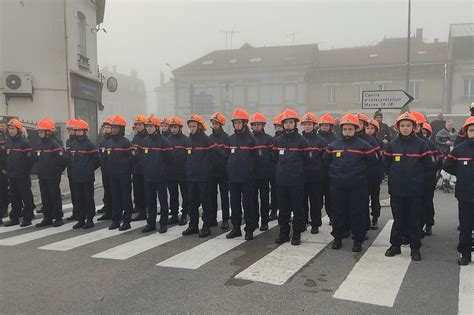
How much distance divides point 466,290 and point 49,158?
25.2 feet

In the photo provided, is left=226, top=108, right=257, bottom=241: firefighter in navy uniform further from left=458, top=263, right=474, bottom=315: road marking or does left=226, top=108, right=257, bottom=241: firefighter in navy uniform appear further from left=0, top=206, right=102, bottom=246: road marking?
left=0, top=206, right=102, bottom=246: road marking

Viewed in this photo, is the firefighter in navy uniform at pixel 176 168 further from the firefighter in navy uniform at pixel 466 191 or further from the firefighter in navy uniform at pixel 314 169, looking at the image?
the firefighter in navy uniform at pixel 466 191

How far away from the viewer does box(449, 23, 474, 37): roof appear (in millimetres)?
49062

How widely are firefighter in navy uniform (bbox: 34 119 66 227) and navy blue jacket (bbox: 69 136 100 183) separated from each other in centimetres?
29

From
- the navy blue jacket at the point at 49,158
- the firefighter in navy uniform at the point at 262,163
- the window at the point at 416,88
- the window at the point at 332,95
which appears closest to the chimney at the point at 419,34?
the window at the point at 416,88

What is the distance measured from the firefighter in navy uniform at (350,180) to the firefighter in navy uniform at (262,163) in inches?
52.6

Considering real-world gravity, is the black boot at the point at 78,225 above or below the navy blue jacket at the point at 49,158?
below

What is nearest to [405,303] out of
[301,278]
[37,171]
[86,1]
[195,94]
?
[301,278]

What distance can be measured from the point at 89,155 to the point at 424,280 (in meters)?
6.57

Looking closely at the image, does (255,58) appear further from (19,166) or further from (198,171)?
(198,171)

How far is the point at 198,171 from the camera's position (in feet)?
25.9

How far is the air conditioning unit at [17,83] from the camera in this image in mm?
17469

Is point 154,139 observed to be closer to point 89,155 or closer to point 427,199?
point 89,155

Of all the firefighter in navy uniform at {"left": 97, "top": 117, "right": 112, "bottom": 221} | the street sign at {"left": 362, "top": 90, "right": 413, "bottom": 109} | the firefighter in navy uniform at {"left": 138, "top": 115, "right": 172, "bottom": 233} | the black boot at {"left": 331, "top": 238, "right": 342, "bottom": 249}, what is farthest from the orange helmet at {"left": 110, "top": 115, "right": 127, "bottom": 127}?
the street sign at {"left": 362, "top": 90, "right": 413, "bottom": 109}
